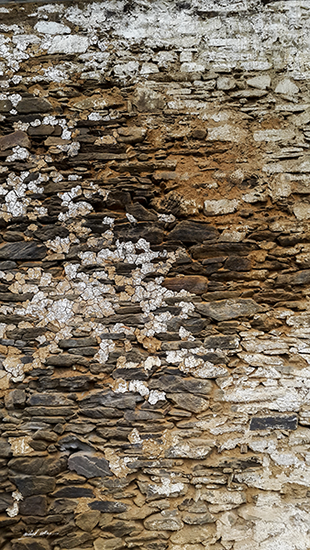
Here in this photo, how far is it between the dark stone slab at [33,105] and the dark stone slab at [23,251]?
2.93 ft

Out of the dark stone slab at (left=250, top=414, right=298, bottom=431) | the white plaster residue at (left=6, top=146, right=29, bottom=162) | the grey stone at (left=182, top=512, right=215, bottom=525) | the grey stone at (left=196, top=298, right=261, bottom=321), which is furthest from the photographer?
the white plaster residue at (left=6, top=146, right=29, bottom=162)

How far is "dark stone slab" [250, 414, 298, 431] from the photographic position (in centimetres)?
217

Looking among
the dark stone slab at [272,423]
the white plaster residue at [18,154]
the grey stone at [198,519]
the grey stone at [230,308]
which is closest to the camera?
the grey stone at [198,519]

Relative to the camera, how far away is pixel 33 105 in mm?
2496

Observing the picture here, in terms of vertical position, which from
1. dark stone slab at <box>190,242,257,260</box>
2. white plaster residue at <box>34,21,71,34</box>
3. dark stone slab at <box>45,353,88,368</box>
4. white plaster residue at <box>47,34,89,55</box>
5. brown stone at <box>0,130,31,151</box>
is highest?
white plaster residue at <box>34,21,71,34</box>

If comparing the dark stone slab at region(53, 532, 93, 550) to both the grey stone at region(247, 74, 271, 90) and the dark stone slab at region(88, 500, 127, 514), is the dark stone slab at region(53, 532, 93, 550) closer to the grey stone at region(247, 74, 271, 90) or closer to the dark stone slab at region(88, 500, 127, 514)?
the dark stone slab at region(88, 500, 127, 514)

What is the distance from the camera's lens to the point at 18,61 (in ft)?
8.27

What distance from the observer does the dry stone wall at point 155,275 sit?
211 centimetres

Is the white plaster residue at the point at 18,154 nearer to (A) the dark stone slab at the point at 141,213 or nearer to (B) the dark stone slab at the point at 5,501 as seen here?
(A) the dark stone slab at the point at 141,213

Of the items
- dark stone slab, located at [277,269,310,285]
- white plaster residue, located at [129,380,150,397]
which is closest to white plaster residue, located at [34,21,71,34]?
dark stone slab, located at [277,269,310,285]

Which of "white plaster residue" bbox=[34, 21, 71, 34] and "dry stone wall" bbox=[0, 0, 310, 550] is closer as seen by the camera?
"dry stone wall" bbox=[0, 0, 310, 550]

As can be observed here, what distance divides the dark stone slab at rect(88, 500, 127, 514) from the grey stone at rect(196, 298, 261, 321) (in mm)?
1181

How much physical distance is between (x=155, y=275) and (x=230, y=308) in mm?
507

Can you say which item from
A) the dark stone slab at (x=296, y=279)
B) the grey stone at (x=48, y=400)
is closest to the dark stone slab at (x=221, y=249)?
the dark stone slab at (x=296, y=279)
